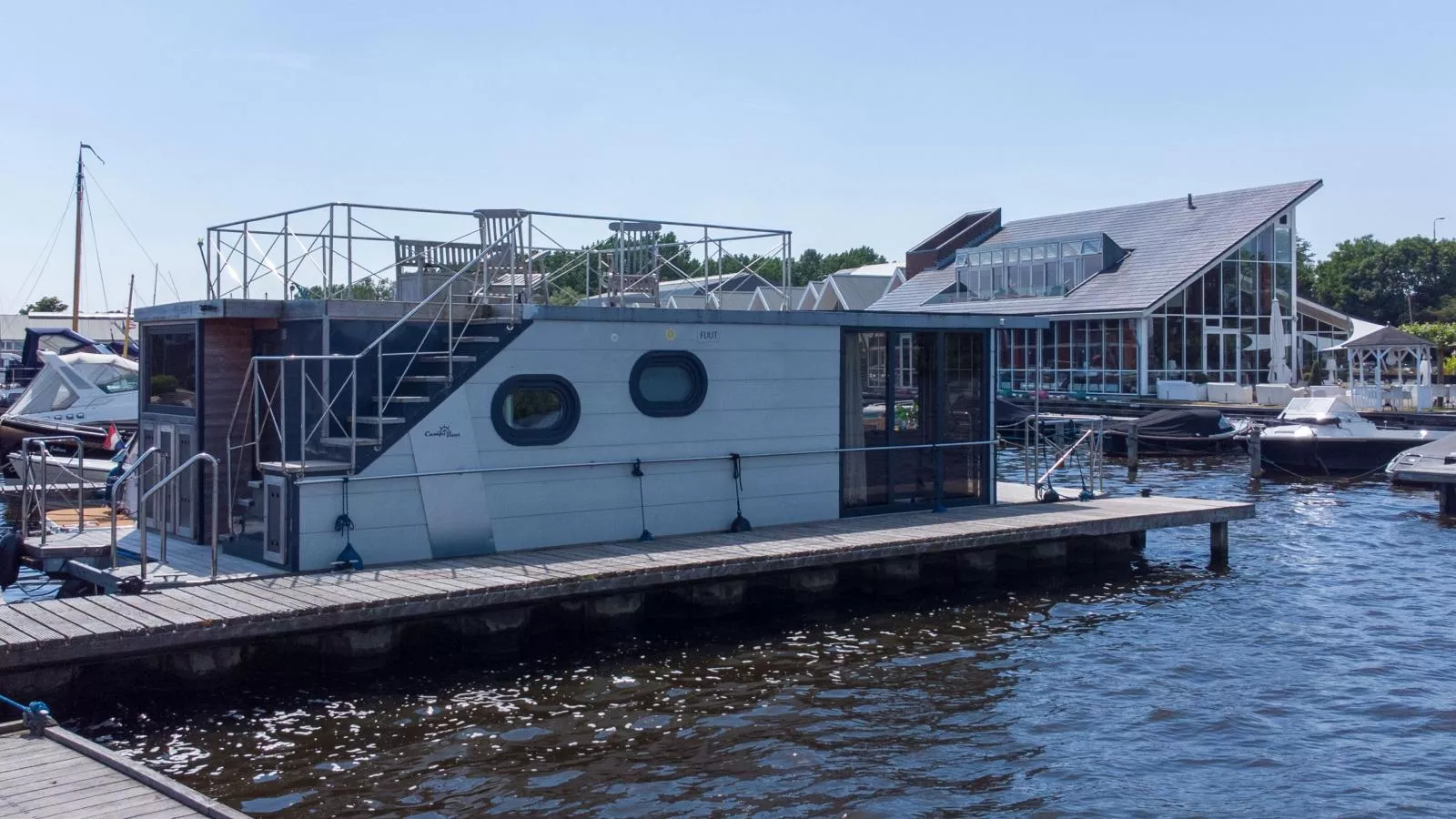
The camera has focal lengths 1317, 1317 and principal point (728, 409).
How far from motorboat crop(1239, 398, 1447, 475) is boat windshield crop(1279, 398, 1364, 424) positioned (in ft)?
0.81

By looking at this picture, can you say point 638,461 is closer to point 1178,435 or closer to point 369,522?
point 369,522

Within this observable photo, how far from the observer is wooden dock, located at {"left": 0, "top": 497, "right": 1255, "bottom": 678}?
1021 cm

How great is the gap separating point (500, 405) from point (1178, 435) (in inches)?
1080

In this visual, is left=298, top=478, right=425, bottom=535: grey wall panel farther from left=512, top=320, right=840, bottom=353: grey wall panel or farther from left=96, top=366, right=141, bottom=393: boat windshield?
left=96, top=366, right=141, bottom=393: boat windshield

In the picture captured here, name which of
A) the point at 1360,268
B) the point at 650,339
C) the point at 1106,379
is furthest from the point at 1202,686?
the point at 1360,268

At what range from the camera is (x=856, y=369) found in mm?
16250

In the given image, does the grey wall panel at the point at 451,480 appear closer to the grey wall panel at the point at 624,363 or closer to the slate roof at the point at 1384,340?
the grey wall panel at the point at 624,363

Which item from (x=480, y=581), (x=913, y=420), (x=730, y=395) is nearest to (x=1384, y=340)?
(x=913, y=420)

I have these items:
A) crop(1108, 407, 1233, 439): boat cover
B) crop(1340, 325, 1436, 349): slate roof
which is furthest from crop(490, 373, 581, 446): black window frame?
crop(1340, 325, 1436, 349): slate roof

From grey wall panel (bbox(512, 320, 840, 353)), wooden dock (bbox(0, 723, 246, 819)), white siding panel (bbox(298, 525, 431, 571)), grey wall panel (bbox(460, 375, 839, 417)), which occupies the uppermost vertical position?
grey wall panel (bbox(512, 320, 840, 353))

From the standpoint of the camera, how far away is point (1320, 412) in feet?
112

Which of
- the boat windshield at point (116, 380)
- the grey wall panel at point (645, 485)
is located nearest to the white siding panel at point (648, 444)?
the grey wall panel at point (645, 485)

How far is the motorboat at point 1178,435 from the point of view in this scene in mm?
36469

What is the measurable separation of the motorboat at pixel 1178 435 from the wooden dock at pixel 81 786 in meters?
31.6
